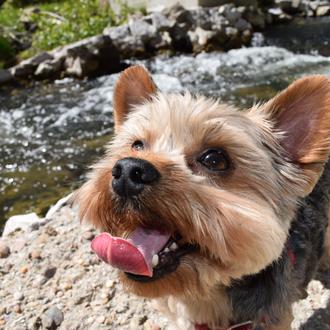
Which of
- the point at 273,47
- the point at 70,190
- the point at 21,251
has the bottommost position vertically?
the point at 273,47

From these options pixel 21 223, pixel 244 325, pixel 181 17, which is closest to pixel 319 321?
pixel 244 325

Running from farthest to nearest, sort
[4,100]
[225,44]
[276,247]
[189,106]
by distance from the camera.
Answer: [225,44], [4,100], [189,106], [276,247]

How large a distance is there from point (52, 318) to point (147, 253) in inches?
67.7

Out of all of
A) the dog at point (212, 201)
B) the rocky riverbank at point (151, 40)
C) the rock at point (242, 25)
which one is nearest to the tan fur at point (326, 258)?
the dog at point (212, 201)

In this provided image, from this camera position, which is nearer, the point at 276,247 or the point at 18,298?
the point at 276,247

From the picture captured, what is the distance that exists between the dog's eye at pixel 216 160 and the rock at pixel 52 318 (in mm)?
1906

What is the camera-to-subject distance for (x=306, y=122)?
2.54m

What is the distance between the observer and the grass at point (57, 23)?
550 inches

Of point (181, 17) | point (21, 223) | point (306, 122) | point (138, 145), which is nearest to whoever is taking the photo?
point (306, 122)

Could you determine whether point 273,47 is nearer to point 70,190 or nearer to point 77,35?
point 77,35

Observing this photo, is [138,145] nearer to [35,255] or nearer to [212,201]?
[212,201]

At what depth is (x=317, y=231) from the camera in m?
3.10

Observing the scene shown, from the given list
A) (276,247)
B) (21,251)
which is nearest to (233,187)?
(276,247)

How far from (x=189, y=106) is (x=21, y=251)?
101 inches
